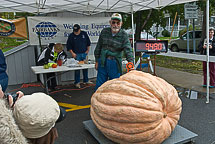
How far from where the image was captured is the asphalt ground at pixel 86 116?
334 cm

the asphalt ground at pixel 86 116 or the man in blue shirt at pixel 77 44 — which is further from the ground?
the man in blue shirt at pixel 77 44

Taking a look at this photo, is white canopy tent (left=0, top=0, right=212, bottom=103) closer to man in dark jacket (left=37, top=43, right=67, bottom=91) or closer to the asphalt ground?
man in dark jacket (left=37, top=43, right=67, bottom=91)

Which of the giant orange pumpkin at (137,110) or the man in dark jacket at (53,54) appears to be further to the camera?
the man in dark jacket at (53,54)

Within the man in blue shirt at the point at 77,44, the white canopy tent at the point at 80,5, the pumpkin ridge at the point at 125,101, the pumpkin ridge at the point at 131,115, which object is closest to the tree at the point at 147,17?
the white canopy tent at the point at 80,5

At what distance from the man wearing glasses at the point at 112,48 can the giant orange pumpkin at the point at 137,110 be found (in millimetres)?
1480

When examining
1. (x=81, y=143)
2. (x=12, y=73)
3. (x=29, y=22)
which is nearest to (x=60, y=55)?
(x=29, y=22)

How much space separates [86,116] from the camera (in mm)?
4297

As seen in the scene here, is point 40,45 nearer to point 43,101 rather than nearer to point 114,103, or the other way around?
point 114,103

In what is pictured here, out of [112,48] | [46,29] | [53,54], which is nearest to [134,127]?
[112,48]

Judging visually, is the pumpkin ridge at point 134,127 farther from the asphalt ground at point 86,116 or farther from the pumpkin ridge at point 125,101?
the asphalt ground at point 86,116

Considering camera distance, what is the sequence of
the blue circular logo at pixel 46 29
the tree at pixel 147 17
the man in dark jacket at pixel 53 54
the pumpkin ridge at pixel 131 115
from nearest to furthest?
the pumpkin ridge at pixel 131 115 → the man in dark jacket at pixel 53 54 → the blue circular logo at pixel 46 29 → the tree at pixel 147 17

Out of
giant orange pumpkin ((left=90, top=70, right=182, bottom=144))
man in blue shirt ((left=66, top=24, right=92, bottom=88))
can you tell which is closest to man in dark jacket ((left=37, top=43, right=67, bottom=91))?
man in blue shirt ((left=66, top=24, right=92, bottom=88))

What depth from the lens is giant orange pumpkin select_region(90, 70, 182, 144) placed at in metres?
2.47

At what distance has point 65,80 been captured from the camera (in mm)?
7223
